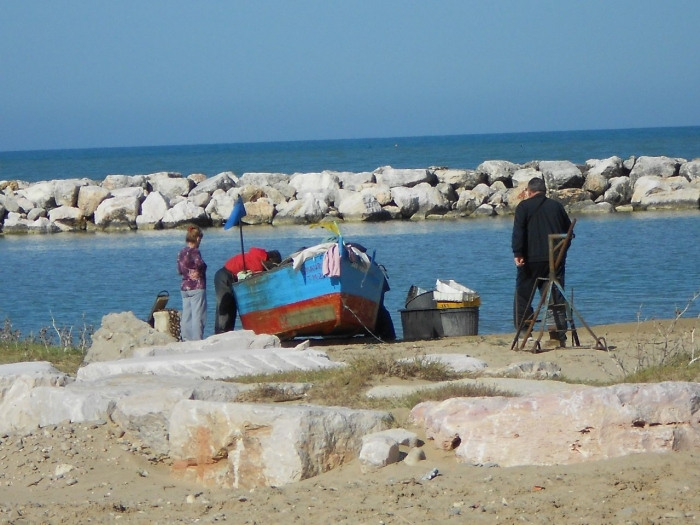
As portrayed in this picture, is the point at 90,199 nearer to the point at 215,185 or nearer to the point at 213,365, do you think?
the point at 215,185

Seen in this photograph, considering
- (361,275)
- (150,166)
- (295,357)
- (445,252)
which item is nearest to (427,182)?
(445,252)

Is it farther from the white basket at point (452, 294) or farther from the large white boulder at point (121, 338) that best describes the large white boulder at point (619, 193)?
the large white boulder at point (121, 338)

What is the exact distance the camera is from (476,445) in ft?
19.7

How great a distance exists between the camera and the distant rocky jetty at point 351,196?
3600 cm

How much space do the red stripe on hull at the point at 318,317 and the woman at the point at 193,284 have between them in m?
1.70

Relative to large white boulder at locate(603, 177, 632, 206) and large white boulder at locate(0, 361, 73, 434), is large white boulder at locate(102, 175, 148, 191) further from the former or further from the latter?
large white boulder at locate(0, 361, 73, 434)

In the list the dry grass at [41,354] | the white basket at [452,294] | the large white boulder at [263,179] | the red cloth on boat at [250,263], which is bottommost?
the dry grass at [41,354]

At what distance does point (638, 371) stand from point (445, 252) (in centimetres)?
1799

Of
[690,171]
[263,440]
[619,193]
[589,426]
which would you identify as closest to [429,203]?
[619,193]

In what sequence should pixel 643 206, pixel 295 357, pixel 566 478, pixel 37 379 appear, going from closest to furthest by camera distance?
pixel 566 478 < pixel 37 379 < pixel 295 357 < pixel 643 206

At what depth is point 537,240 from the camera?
37.5 feet

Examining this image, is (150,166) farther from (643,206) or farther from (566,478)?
(566,478)

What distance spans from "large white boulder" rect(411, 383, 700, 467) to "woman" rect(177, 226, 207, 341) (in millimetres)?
7299

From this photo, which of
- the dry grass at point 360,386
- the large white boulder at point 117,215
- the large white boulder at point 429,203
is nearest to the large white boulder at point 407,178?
the large white boulder at point 429,203
